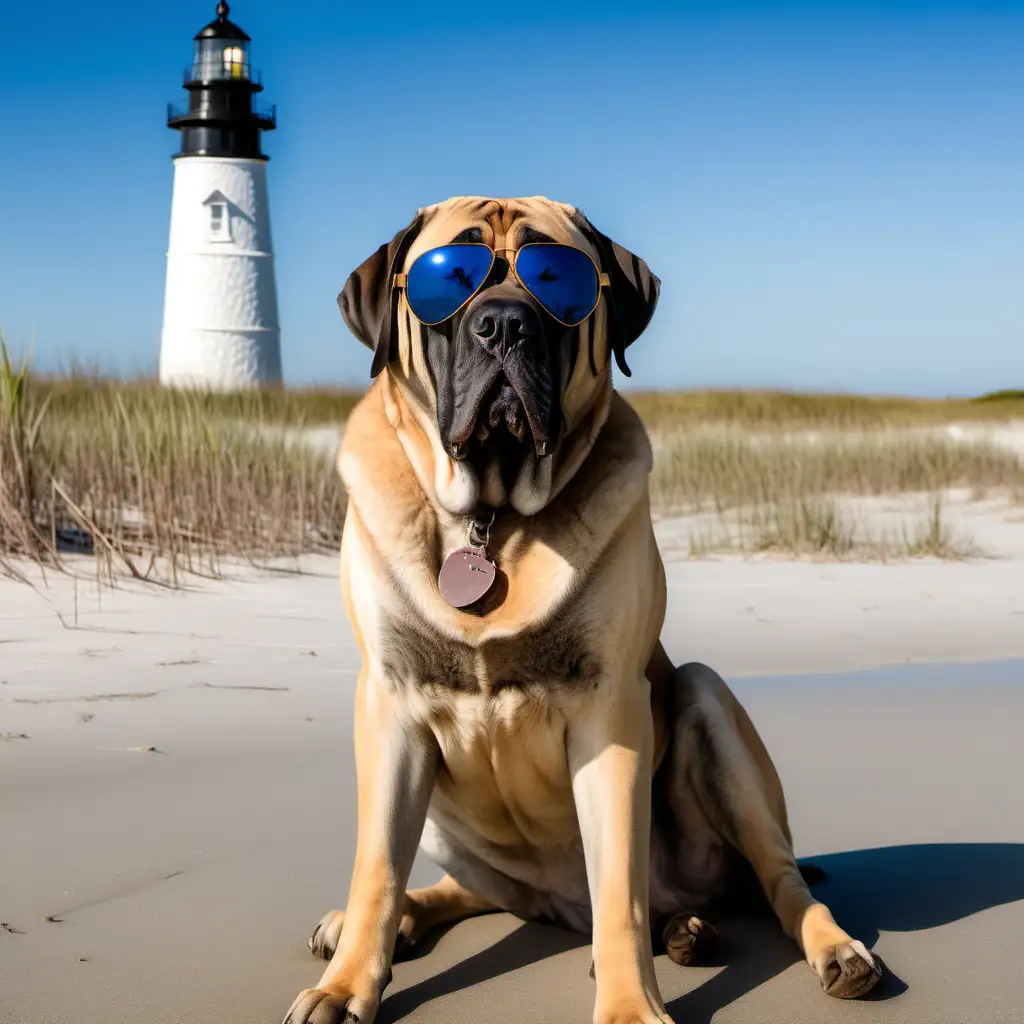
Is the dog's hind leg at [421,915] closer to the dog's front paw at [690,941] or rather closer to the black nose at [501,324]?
the dog's front paw at [690,941]

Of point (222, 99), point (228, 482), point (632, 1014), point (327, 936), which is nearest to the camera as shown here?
point (632, 1014)

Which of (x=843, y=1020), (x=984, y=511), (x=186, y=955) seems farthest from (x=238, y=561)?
(x=984, y=511)

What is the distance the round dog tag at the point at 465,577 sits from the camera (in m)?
2.60

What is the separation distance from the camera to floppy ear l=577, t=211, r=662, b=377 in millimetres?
2934

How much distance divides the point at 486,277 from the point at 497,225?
162mm

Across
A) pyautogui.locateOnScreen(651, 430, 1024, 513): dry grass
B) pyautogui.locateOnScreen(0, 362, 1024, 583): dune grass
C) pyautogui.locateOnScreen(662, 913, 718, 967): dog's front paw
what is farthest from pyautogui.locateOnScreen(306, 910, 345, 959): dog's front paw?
pyautogui.locateOnScreen(651, 430, 1024, 513): dry grass

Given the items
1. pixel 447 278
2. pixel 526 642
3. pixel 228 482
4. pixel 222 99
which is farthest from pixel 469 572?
pixel 222 99

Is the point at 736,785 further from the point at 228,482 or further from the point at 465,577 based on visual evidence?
the point at 228,482

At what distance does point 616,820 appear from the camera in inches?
102

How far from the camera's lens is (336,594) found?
7.29 m

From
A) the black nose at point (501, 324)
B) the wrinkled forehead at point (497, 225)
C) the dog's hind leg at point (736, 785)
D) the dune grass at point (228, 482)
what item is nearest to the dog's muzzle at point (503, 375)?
the black nose at point (501, 324)

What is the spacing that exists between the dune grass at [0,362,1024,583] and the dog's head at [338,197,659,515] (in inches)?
167

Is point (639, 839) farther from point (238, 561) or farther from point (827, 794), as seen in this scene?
point (238, 561)

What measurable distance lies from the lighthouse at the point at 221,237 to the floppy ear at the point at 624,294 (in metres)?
26.3
